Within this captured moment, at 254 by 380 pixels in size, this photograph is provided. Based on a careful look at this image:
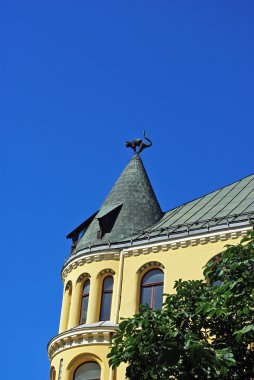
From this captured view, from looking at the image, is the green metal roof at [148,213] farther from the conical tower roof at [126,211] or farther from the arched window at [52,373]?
the arched window at [52,373]

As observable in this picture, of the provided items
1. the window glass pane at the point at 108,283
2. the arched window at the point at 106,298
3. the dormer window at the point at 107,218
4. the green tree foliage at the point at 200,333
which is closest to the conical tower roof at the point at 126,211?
the dormer window at the point at 107,218

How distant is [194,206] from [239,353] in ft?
49.5

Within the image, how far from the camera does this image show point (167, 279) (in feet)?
99.3

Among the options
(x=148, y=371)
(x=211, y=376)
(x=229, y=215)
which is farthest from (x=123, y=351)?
(x=229, y=215)

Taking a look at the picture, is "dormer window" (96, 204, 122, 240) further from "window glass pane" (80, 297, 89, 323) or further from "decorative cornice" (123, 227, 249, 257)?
"window glass pane" (80, 297, 89, 323)

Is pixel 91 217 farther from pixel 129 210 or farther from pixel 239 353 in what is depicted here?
pixel 239 353

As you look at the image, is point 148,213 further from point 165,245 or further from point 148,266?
point 148,266

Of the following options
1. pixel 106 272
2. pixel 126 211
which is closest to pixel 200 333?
pixel 106 272

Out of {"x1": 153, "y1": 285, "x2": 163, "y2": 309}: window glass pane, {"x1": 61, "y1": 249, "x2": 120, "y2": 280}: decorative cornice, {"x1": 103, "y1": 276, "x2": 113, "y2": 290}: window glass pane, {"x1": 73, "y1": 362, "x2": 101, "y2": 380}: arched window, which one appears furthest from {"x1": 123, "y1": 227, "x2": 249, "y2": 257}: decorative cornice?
{"x1": 73, "y1": 362, "x2": 101, "y2": 380}: arched window

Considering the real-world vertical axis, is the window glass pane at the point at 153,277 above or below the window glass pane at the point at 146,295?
above

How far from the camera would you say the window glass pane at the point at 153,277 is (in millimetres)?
30984

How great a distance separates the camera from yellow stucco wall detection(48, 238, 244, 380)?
2988cm

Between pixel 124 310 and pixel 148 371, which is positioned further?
pixel 124 310

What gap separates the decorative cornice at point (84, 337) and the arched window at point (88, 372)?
889mm
